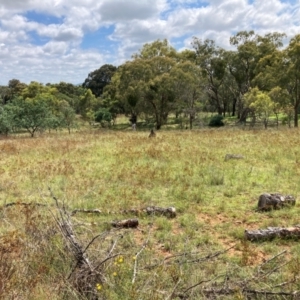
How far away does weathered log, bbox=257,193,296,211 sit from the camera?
6.46m

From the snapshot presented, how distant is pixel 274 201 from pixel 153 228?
2.51m

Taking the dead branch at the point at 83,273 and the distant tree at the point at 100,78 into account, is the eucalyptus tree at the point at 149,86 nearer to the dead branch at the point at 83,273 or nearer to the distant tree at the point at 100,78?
the dead branch at the point at 83,273

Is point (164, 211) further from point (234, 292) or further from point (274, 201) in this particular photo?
point (234, 292)

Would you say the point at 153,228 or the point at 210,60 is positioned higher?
the point at 210,60

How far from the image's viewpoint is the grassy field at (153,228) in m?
3.38

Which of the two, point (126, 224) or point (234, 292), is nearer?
point (234, 292)

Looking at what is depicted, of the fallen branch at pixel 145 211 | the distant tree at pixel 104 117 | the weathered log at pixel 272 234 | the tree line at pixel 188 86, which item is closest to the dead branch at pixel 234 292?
the weathered log at pixel 272 234

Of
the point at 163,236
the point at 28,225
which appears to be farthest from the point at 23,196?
the point at 163,236

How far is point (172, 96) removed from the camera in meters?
34.1

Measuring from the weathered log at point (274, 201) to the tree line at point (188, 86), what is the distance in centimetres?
2177

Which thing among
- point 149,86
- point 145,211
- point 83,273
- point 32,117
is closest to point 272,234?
point 145,211

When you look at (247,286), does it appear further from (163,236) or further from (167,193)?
(167,193)

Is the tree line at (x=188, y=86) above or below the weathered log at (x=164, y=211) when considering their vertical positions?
above

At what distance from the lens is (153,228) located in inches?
228
